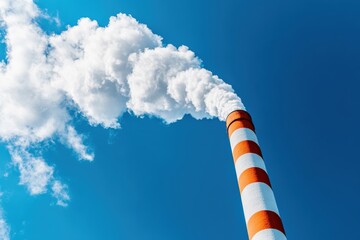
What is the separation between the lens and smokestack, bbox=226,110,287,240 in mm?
6078

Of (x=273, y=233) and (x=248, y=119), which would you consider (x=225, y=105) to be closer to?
(x=248, y=119)

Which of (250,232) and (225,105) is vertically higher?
(225,105)

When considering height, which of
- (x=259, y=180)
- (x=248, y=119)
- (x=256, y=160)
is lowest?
(x=259, y=180)

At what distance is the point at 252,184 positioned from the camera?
6875mm

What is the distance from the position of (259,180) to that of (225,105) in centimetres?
330

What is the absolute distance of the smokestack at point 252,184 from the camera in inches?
239

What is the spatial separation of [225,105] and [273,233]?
4548 millimetres

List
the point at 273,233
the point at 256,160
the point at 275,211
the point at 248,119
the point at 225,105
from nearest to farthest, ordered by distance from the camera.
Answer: the point at 273,233
the point at 275,211
the point at 256,160
the point at 248,119
the point at 225,105

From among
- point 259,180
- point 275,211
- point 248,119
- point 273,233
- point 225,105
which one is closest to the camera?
point 273,233

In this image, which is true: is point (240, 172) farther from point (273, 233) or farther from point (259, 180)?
point (273, 233)

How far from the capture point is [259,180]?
22.8 feet

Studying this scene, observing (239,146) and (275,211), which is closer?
(275,211)

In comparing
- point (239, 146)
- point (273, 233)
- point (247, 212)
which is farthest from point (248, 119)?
point (273, 233)

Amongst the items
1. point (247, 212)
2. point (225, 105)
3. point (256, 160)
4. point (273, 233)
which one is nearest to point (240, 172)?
point (256, 160)
